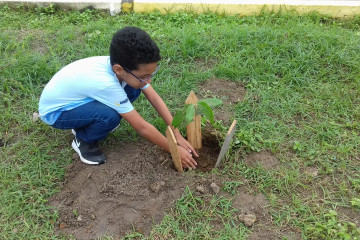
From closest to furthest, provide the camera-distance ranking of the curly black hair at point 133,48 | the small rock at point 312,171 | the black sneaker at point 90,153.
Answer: the curly black hair at point 133,48 → the small rock at point 312,171 → the black sneaker at point 90,153

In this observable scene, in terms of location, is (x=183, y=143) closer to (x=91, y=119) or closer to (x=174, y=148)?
(x=174, y=148)

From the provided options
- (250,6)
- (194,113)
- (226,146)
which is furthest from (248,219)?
(250,6)

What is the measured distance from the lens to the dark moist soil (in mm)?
2080

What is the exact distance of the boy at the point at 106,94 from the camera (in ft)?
6.37

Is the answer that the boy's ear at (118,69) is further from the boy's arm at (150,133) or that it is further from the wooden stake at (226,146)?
the wooden stake at (226,146)

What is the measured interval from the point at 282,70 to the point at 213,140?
45.8 inches

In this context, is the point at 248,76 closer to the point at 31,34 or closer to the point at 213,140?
the point at 213,140

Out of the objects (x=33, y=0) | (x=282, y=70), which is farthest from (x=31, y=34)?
(x=282, y=70)

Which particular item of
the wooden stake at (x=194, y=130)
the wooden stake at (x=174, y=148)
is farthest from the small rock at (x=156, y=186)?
the wooden stake at (x=194, y=130)

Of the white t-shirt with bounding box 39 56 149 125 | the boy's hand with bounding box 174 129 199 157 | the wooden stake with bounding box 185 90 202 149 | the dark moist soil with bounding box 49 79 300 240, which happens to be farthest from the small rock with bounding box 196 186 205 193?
the white t-shirt with bounding box 39 56 149 125

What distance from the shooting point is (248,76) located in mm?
3238

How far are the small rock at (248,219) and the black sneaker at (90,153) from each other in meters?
1.10

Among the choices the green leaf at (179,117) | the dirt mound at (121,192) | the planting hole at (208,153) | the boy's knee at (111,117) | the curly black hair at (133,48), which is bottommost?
the dirt mound at (121,192)

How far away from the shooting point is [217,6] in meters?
4.22
